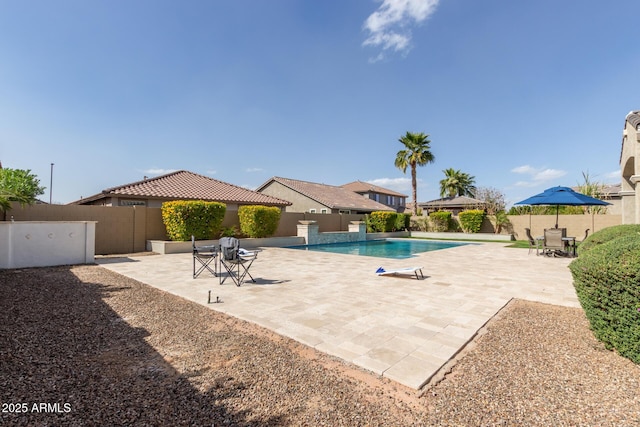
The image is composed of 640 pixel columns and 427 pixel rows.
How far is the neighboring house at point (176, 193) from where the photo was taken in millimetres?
16938

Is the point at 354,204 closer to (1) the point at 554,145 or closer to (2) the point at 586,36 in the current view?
(1) the point at 554,145

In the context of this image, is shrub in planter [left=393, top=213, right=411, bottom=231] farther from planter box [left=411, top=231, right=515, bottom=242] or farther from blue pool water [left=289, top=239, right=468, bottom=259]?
blue pool water [left=289, top=239, right=468, bottom=259]

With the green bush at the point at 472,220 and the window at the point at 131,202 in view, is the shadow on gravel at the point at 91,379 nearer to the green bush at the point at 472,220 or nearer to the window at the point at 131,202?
the window at the point at 131,202

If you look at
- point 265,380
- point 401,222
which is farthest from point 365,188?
point 265,380

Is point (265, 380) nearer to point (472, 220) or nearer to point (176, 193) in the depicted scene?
point (176, 193)

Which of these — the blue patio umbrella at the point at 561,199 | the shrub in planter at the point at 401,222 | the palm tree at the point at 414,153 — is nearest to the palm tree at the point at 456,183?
the palm tree at the point at 414,153

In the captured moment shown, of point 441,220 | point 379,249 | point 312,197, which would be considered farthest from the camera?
Result: point 312,197

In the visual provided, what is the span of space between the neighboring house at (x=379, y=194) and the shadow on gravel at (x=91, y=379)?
1639 inches

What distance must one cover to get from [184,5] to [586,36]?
1534 cm

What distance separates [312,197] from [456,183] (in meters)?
25.6

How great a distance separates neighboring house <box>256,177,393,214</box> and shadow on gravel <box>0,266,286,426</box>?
2486 centimetres

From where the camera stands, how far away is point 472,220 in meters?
25.0

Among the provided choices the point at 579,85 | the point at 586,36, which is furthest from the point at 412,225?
the point at 586,36

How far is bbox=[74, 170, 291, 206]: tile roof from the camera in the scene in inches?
686
